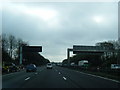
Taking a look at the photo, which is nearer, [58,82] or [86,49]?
[58,82]

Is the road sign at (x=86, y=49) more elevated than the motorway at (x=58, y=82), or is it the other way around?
the road sign at (x=86, y=49)

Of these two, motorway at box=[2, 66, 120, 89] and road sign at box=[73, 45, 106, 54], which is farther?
road sign at box=[73, 45, 106, 54]

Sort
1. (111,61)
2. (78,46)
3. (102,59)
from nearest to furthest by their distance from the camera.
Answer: (78,46) → (111,61) → (102,59)

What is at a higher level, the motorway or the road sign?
the road sign

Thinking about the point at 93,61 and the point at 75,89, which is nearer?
the point at 75,89

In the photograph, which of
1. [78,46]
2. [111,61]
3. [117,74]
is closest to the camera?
[117,74]

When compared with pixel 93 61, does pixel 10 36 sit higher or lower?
higher

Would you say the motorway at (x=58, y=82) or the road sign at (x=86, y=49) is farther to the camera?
the road sign at (x=86, y=49)

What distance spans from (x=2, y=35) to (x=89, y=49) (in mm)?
39964

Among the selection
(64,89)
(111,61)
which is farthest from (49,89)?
(111,61)

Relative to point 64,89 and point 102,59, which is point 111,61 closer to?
point 102,59

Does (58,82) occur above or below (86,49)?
below

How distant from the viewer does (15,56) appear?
110 metres

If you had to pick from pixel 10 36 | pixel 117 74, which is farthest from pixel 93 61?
pixel 117 74
